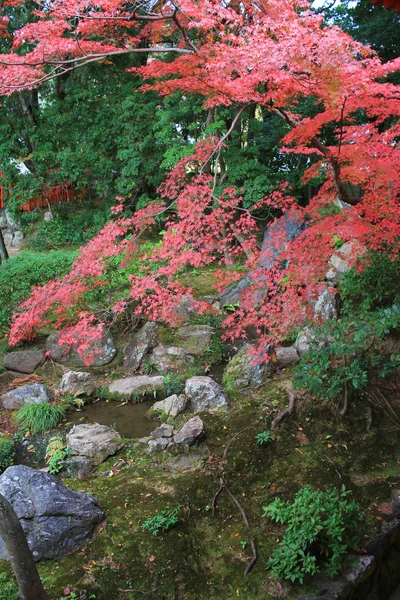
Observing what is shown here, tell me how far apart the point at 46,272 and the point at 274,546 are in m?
6.10

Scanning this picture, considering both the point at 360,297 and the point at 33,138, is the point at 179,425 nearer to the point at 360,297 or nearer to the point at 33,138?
the point at 360,297

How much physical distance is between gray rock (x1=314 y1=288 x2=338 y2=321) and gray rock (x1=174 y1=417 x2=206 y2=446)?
8.89 feet

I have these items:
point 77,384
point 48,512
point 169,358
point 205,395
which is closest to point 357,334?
point 205,395

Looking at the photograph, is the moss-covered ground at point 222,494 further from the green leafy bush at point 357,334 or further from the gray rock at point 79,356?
the gray rock at point 79,356

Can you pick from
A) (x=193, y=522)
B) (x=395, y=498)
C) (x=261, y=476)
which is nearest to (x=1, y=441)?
(x=193, y=522)

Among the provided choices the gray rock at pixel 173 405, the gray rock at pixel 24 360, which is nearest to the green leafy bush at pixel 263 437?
the gray rock at pixel 173 405

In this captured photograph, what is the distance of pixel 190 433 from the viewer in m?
5.15

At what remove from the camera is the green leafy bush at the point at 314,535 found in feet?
11.3

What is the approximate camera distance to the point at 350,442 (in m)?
5.03

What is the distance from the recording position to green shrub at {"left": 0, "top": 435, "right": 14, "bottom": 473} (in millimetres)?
5227

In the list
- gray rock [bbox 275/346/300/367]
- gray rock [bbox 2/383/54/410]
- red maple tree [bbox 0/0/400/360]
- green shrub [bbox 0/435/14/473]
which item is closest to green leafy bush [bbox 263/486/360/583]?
red maple tree [bbox 0/0/400/360]

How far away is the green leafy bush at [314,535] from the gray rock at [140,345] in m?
4.21

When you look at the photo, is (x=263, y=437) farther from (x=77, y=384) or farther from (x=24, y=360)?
(x=24, y=360)

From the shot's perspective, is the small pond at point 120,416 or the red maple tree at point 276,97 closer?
the red maple tree at point 276,97
